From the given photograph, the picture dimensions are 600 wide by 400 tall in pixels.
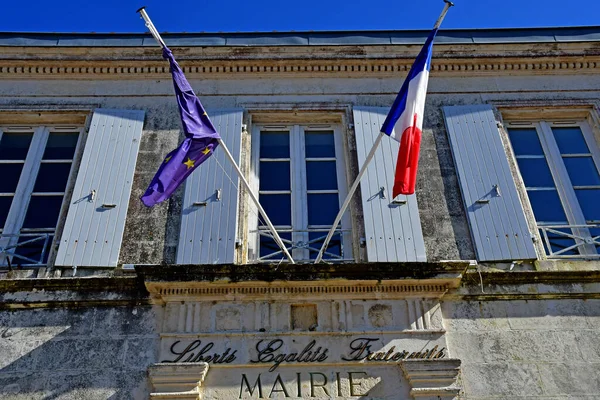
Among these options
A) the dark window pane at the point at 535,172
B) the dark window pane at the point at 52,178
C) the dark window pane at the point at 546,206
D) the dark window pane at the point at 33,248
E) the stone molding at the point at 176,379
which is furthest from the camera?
the dark window pane at the point at 535,172

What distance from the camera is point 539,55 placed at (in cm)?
799

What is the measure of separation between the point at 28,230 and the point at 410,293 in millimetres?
3672

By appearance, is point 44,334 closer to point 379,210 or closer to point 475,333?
point 379,210

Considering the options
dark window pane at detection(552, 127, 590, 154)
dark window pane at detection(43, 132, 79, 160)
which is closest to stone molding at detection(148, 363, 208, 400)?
dark window pane at detection(43, 132, 79, 160)

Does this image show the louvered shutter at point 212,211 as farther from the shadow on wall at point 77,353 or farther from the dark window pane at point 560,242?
the dark window pane at point 560,242

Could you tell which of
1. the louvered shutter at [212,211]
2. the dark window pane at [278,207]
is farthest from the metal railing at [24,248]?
the dark window pane at [278,207]

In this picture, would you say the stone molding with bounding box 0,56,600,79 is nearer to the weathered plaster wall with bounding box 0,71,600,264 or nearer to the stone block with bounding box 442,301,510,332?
the weathered plaster wall with bounding box 0,71,600,264

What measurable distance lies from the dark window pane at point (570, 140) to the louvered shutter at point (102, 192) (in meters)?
4.55

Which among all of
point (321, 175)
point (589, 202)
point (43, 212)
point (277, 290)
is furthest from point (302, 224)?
point (589, 202)

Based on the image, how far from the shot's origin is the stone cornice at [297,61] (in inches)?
308

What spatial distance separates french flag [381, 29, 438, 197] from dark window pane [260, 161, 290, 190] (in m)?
1.53

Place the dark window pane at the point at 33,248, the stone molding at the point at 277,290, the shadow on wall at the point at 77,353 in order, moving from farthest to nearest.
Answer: the dark window pane at the point at 33,248 < the stone molding at the point at 277,290 < the shadow on wall at the point at 77,353

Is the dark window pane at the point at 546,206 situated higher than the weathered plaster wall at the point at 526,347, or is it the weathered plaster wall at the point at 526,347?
the dark window pane at the point at 546,206

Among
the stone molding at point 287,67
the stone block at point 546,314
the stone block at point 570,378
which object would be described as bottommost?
the stone block at point 570,378
